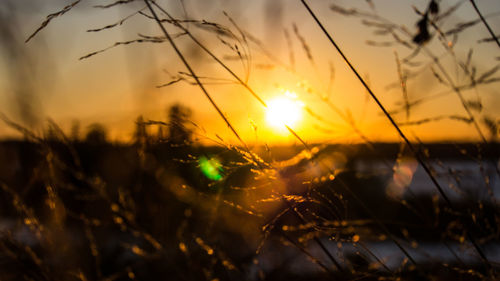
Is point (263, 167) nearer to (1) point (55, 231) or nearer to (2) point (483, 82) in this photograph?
(2) point (483, 82)

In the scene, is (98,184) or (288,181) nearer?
(288,181)

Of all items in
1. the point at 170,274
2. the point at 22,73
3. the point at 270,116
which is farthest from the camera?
the point at 170,274

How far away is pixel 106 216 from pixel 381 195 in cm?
487

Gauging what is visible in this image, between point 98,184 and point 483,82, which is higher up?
point 483,82

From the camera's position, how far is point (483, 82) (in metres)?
1.07

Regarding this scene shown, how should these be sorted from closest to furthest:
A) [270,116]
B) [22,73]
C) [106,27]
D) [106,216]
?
[106,27]
[270,116]
[22,73]
[106,216]

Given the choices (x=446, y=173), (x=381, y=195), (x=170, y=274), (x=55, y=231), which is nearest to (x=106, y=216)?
(x=170, y=274)

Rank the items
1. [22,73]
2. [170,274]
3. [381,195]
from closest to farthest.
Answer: [22,73]
[170,274]
[381,195]

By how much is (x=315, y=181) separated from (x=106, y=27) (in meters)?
0.55

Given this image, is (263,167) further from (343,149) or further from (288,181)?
(343,149)

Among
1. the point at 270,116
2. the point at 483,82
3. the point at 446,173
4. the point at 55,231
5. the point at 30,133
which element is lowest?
the point at 55,231

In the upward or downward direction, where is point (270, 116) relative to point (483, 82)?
downward

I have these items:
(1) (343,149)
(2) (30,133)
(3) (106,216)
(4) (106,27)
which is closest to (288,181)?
(1) (343,149)

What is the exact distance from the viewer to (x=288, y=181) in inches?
40.1
